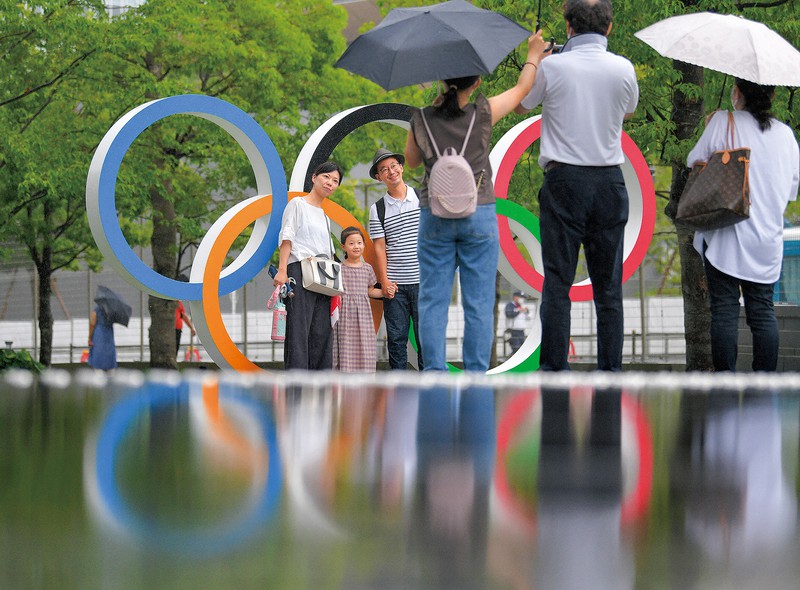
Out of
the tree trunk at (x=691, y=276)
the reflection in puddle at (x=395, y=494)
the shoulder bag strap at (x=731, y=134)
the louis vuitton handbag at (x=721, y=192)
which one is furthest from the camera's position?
the tree trunk at (x=691, y=276)

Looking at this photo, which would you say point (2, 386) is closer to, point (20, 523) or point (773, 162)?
point (20, 523)

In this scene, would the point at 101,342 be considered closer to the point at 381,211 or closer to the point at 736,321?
the point at 381,211

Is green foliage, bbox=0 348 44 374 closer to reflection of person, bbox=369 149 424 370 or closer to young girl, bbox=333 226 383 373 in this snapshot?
young girl, bbox=333 226 383 373

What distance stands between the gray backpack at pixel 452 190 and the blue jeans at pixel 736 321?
63.1 inches

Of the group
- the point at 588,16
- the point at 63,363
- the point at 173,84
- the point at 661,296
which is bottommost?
the point at 63,363

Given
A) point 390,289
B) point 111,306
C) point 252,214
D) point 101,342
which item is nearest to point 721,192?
point 390,289

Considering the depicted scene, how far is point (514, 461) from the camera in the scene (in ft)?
9.19

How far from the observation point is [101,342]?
54.0 feet

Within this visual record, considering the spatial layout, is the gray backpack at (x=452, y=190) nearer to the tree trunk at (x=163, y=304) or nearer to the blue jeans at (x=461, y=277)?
the blue jeans at (x=461, y=277)

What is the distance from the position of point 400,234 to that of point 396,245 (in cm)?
Answer: 12

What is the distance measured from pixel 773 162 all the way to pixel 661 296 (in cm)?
1482

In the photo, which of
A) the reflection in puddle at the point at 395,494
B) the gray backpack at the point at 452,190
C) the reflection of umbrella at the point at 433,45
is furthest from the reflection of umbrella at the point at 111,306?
the reflection in puddle at the point at 395,494

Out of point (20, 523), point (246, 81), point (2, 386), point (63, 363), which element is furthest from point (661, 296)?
point (20, 523)

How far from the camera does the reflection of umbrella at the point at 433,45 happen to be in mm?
6398
